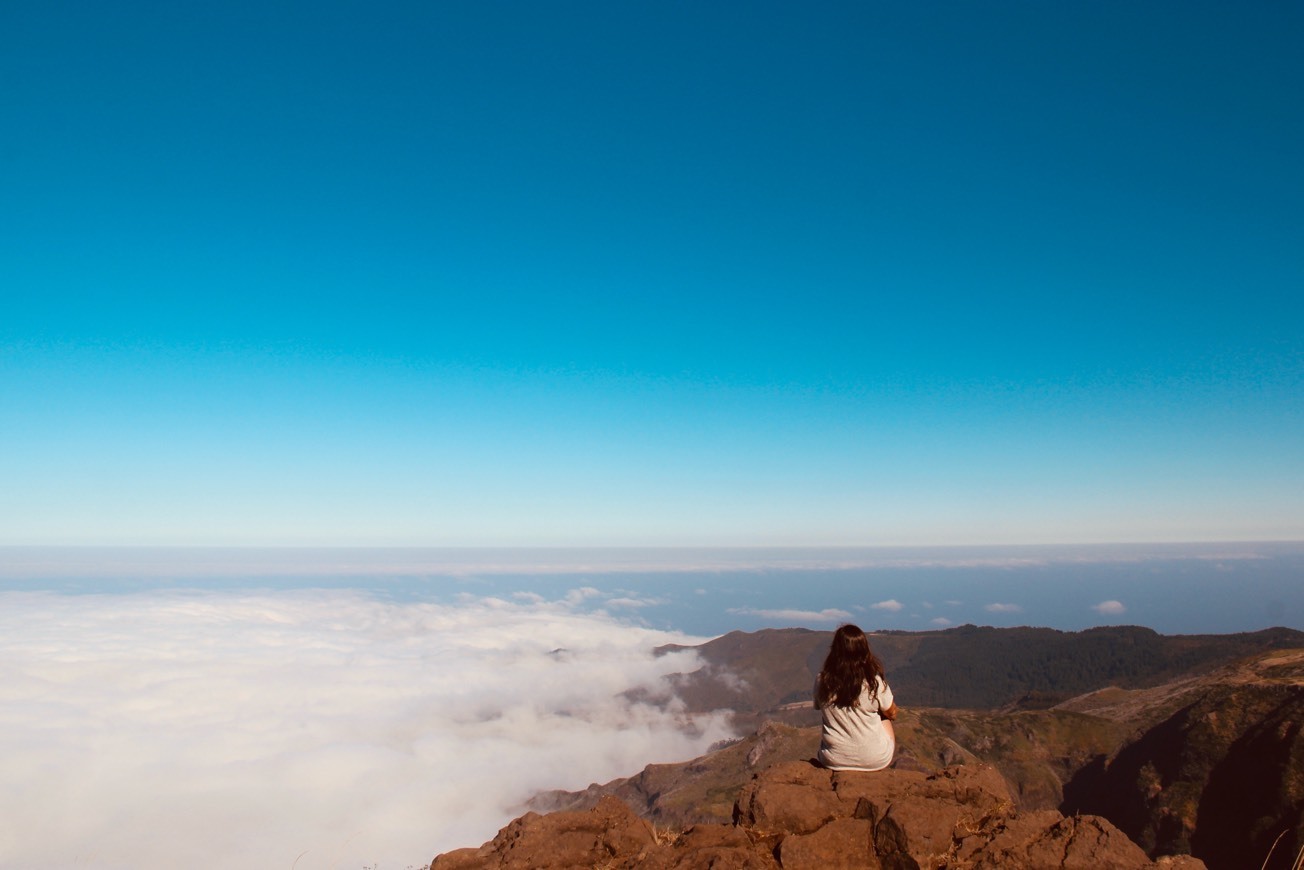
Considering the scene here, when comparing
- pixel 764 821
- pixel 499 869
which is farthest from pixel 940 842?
pixel 499 869

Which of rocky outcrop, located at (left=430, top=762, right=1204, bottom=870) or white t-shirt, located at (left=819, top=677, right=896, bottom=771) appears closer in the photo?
rocky outcrop, located at (left=430, top=762, right=1204, bottom=870)

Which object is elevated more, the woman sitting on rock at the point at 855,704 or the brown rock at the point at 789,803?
the woman sitting on rock at the point at 855,704

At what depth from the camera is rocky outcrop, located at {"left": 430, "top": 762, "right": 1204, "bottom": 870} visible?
10.2 metres

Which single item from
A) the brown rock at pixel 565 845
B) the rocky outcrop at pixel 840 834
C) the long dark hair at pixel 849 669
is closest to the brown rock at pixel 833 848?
the rocky outcrop at pixel 840 834

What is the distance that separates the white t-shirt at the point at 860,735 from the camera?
39.7 ft

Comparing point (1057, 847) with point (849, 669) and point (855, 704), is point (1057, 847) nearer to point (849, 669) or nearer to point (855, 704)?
point (855, 704)

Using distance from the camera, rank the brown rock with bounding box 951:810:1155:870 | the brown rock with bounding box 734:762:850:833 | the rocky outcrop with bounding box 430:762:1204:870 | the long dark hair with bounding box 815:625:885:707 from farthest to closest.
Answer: the long dark hair with bounding box 815:625:885:707 → the brown rock with bounding box 734:762:850:833 → the rocky outcrop with bounding box 430:762:1204:870 → the brown rock with bounding box 951:810:1155:870

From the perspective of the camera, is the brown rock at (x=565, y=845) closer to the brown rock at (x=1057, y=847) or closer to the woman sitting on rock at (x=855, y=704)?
the woman sitting on rock at (x=855, y=704)

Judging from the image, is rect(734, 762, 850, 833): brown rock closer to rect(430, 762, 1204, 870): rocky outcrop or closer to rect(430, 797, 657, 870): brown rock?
rect(430, 762, 1204, 870): rocky outcrop

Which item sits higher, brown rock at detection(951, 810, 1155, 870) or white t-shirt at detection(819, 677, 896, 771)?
white t-shirt at detection(819, 677, 896, 771)

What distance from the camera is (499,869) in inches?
430

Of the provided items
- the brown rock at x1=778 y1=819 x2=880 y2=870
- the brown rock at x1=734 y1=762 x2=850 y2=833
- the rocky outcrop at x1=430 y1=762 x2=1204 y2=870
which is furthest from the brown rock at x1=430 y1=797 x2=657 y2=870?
the brown rock at x1=778 y1=819 x2=880 y2=870

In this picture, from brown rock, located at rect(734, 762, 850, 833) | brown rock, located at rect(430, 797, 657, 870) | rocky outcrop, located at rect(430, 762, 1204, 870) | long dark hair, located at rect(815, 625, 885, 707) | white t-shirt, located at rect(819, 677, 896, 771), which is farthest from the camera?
white t-shirt, located at rect(819, 677, 896, 771)

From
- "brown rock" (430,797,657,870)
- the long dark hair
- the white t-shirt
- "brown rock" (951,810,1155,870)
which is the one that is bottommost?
"brown rock" (430,797,657,870)
